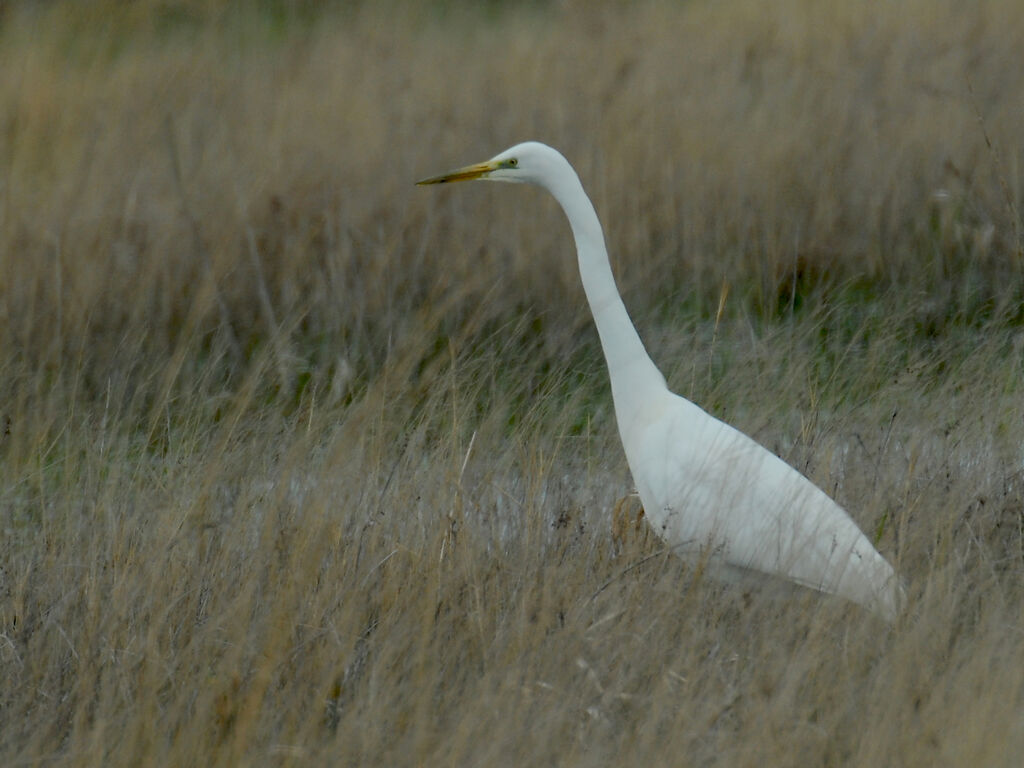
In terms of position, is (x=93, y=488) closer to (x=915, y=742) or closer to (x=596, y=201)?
(x=915, y=742)

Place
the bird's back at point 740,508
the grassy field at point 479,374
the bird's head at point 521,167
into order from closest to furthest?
the grassy field at point 479,374, the bird's back at point 740,508, the bird's head at point 521,167

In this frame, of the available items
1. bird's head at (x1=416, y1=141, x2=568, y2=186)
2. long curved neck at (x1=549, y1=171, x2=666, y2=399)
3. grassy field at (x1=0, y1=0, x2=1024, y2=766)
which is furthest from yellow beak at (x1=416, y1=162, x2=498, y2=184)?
grassy field at (x1=0, y1=0, x2=1024, y2=766)

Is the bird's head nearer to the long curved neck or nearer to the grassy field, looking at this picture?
the long curved neck

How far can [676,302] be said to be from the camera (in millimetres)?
4625

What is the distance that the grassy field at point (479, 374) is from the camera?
2174 mm

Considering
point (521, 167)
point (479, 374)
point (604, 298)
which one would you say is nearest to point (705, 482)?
point (604, 298)

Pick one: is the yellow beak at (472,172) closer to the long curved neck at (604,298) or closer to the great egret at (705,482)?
the great egret at (705,482)

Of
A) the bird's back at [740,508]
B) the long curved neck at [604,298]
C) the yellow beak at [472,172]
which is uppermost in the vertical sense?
the yellow beak at [472,172]

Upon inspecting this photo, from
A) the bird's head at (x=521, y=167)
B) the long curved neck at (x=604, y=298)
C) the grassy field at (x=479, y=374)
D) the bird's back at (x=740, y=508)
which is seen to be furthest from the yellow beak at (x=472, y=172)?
the bird's back at (x=740, y=508)

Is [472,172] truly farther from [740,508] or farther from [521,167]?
[740,508]

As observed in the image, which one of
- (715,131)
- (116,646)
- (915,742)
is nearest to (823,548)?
(915,742)

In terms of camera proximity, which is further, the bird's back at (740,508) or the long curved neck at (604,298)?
the long curved neck at (604,298)

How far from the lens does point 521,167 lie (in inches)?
119

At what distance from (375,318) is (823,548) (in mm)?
2185
